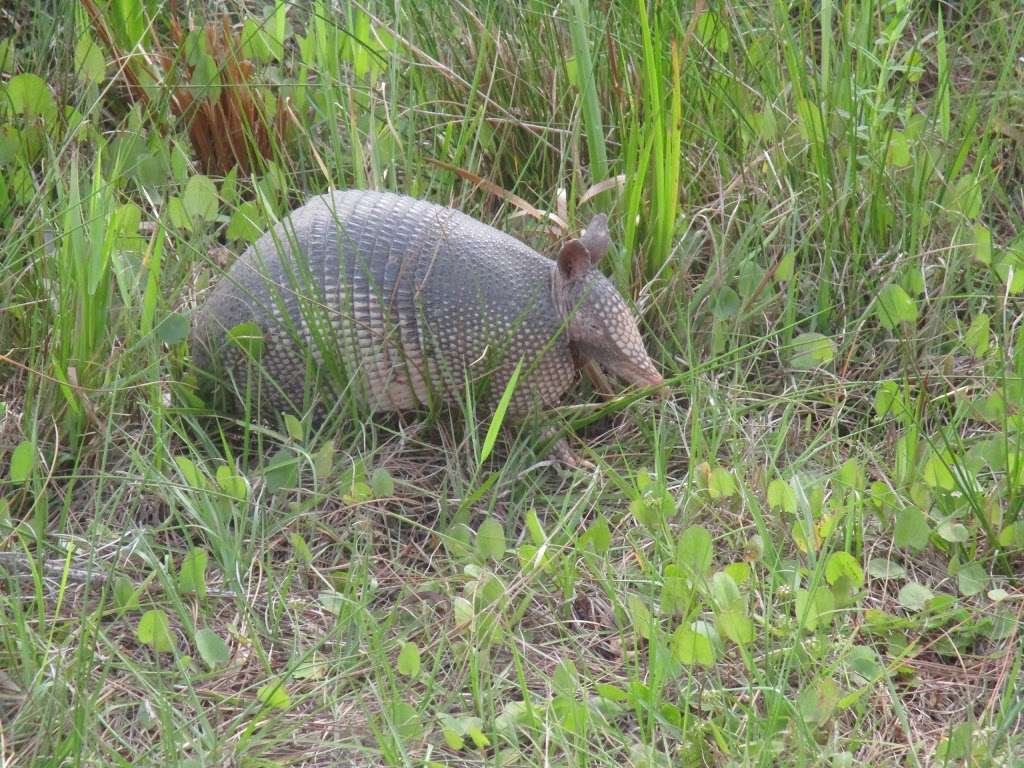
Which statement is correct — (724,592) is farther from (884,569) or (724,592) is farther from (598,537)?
(884,569)

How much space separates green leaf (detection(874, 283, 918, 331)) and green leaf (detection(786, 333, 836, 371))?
0.53 feet

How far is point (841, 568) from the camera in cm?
289

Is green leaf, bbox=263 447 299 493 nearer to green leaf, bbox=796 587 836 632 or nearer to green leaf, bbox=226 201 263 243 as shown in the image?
green leaf, bbox=226 201 263 243

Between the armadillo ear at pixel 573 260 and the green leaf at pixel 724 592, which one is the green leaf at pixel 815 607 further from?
the armadillo ear at pixel 573 260

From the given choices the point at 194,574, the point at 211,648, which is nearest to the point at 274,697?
the point at 211,648

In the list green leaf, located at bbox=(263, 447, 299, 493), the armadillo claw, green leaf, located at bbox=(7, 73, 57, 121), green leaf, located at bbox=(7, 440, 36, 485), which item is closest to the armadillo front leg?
the armadillo claw

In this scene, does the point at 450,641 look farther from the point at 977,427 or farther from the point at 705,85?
the point at 705,85

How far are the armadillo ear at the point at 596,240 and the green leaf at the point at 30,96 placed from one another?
1.67 metres

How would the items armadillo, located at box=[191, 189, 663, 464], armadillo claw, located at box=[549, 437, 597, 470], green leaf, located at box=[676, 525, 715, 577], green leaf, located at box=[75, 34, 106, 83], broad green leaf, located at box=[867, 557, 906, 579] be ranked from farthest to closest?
green leaf, located at box=[75, 34, 106, 83], armadillo claw, located at box=[549, 437, 597, 470], armadillo, located at box=[191, 189, 663, 464], broad green leaf, located at box=[867, 557, 906, 579], green leaf, located at box=[676, 525, 715, 577]

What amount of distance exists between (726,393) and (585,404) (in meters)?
0.39

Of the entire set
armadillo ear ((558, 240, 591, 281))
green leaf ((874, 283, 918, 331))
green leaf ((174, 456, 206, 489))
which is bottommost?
green leaf ((174, 456, 206, 489))

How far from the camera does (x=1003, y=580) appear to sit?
119 inches

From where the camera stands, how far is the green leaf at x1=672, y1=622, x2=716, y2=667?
2.65m

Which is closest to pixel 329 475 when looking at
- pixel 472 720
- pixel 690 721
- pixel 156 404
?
pixel 156 404
